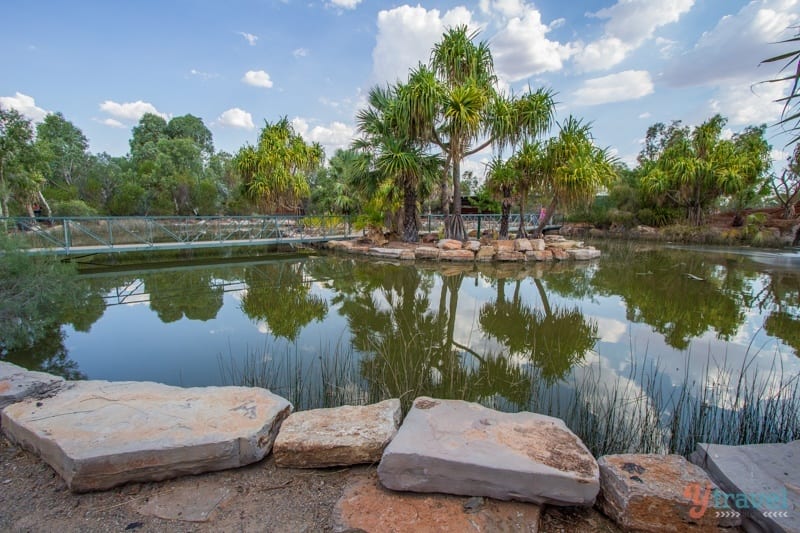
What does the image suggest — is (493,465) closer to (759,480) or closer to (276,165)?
(759,480)

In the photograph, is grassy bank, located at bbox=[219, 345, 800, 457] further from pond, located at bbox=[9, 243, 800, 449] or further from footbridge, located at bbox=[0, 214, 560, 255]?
footbridge, located at bbox=[0, 214, 560, 255]

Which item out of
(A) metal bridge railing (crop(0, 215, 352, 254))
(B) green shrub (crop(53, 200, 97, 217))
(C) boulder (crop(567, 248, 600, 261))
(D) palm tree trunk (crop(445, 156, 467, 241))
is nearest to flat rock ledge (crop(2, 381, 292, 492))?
(A) metal bridge railing (crop(0, 215, 352, 254))

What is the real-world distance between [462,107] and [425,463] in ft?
35.1

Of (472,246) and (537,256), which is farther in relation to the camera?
(472,246)

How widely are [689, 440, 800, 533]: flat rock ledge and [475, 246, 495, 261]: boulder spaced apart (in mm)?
8835

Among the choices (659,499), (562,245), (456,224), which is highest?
(456,224)

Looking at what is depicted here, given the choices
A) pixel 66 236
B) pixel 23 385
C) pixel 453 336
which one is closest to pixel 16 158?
pixel 66 236

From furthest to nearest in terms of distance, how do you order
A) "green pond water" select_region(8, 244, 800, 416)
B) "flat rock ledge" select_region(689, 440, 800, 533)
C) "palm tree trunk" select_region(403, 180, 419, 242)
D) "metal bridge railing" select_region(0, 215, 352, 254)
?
"palm tree trunk" select_region(403, 180, 419, 242) < "metal bridge railing" select_region(0, 215, 352, 254) < "green pond water" select_region(8, 244, 800, 416) < "flat rock ledge" select_region(689, 440, 800, 533)

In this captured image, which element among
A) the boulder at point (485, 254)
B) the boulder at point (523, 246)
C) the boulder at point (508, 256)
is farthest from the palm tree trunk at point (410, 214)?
the boulder at point (523, 246)

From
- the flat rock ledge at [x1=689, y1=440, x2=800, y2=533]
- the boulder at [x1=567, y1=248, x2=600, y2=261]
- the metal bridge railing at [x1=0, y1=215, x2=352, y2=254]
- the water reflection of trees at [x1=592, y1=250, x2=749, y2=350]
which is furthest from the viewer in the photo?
the boulder at [x1=567, y1=248, x2=600, y2=261]

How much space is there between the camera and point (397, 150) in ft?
37.0

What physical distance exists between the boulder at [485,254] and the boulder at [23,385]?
9.32 meters

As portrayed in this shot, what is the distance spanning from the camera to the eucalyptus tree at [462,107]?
422 inches

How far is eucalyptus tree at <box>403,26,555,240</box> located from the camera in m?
10.7
